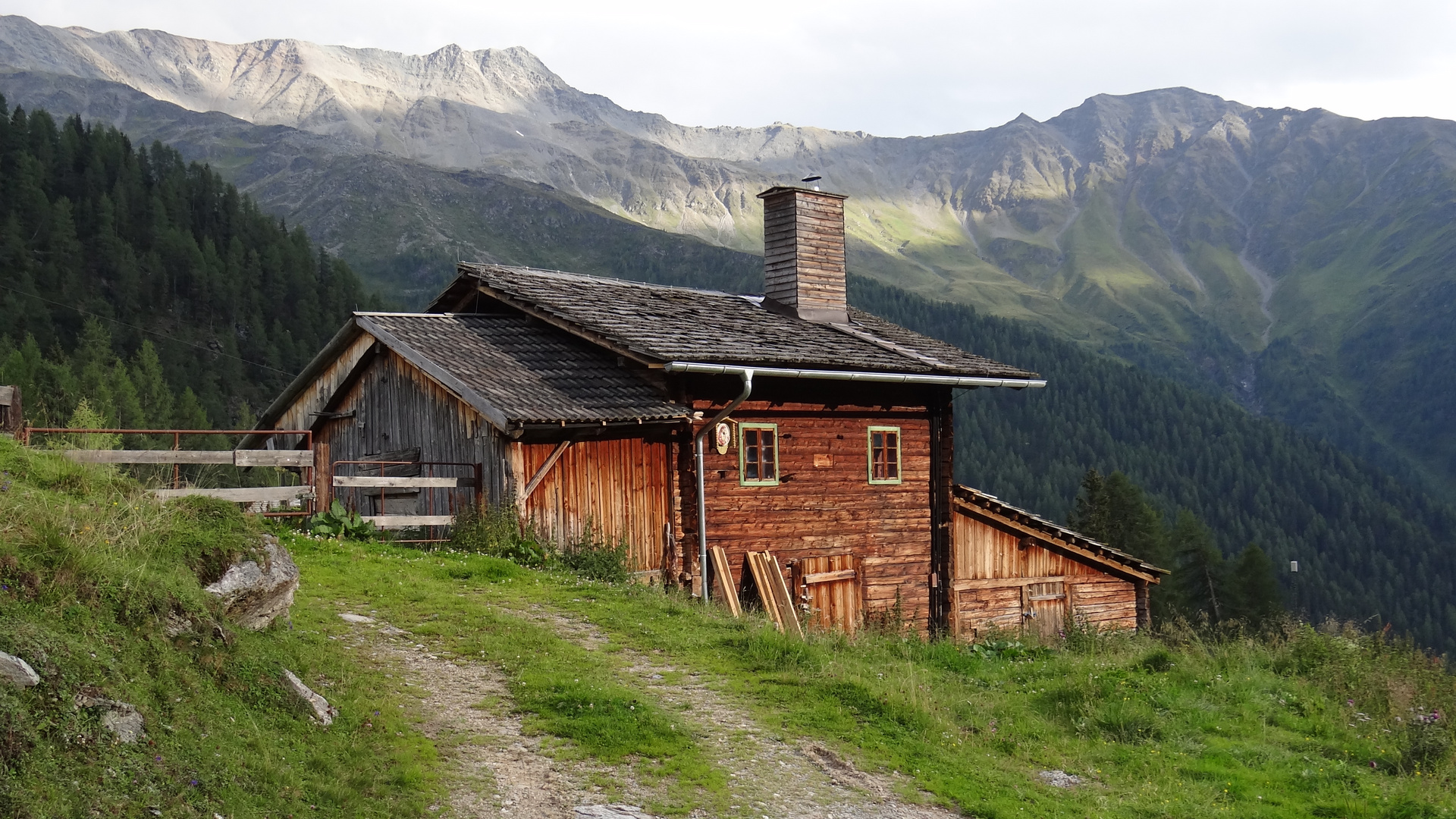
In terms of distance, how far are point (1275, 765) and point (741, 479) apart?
10109 millimetres

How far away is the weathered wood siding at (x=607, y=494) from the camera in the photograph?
17188 millimetres

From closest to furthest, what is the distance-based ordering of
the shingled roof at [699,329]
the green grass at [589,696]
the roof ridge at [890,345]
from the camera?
the green grass at [589,696]
the shingled roof at [699,329]
the roof ridge at [890,345]

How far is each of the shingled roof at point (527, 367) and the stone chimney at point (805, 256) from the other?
5.37 meters

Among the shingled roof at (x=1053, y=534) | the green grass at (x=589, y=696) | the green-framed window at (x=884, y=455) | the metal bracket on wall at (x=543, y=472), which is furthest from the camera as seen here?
the shingled roof at (x=1053, y=534)

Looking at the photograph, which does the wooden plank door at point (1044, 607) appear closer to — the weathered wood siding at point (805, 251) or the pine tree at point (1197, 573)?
the weathered wood siding at point (805, 251)

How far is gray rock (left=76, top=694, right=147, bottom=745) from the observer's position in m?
5.93

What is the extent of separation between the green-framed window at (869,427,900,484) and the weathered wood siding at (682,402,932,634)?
119mm

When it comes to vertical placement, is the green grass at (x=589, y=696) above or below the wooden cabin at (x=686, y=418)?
below

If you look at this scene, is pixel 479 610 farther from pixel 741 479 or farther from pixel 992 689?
pixel 741 479

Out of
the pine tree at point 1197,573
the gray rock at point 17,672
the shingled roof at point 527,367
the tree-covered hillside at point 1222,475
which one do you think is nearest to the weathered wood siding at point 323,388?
the shingled roof at point 527,367

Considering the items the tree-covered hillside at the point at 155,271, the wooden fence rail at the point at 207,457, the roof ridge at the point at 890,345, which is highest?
the tree-covered hillside at the point at 155,271

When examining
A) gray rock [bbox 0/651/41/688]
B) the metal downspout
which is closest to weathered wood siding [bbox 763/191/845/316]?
the metal downspout

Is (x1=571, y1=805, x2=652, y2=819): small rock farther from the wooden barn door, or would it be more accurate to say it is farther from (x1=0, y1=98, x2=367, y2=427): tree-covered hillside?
(x1=0, y1=98, x2=367, y2=427): tree-covered hillside

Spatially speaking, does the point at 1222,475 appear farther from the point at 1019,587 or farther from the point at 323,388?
the point at 323,388
